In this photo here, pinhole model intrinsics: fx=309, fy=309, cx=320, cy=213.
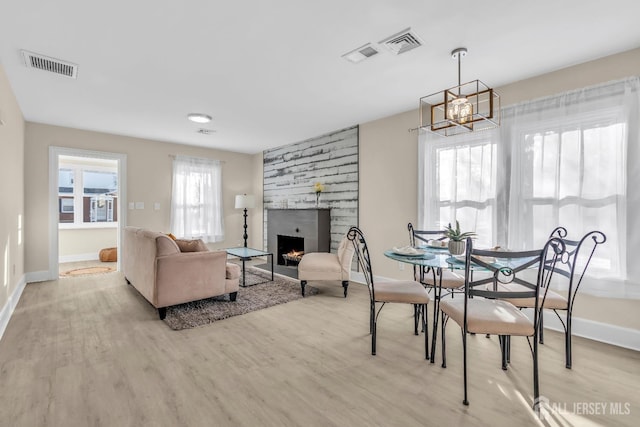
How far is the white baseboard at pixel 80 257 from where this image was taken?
6.49 metres

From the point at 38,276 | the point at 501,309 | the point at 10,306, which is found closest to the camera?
the point at 501,309

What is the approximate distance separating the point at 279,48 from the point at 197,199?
4.36 meters

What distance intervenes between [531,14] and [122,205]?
589cm

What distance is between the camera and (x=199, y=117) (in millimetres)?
4258

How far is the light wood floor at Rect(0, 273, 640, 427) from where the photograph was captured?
1672 millimetres

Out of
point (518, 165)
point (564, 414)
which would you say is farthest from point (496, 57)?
point (564, 414)

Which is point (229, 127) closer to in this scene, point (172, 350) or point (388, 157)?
point (388, 157)

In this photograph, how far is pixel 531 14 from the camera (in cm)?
206

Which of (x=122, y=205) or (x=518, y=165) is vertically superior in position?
(x=518, y=165)

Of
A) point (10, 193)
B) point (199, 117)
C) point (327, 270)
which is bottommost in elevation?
point (327, 270)

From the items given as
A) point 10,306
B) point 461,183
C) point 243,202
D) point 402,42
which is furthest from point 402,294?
point 243,202

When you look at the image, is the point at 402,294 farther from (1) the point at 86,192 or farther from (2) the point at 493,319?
(1) the point at 86,192

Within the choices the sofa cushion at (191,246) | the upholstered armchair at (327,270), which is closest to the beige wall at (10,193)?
the sofa cushion at (191,246)

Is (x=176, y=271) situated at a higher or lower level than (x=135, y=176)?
lower
